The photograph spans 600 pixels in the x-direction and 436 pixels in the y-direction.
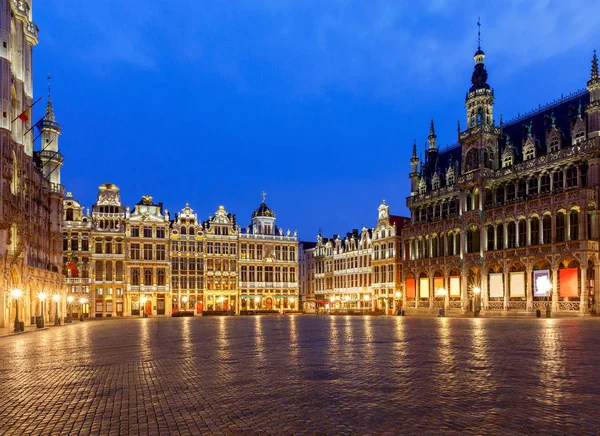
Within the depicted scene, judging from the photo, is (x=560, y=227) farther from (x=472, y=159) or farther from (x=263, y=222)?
(x=263, y=222)

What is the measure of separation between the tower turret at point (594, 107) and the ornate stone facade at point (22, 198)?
5053 cm

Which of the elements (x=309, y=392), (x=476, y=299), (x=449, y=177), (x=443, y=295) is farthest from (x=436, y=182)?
(x=309, y=392)

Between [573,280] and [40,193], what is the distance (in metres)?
52.0

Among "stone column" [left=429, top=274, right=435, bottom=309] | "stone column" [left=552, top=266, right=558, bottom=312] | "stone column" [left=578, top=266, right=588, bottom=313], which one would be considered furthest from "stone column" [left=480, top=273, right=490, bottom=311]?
"stone column" [left=578, top=266, right=588, bottom=313]

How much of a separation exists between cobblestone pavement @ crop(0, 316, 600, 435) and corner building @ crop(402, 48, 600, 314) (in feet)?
140

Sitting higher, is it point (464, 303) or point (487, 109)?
point (487, 109)

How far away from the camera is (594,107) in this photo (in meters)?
61.9

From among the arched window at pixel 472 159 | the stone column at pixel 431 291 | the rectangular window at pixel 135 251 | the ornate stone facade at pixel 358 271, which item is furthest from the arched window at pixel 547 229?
the rectangular window at pixel 135 251

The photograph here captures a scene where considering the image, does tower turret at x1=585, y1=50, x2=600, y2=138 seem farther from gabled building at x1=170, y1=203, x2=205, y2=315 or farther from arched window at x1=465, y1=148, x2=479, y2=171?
gabled building at x1=170, y1=203, x2=205, y2=315

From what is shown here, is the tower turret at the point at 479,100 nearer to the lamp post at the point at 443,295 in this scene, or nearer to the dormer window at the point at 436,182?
the dormer window at the point at 436,182

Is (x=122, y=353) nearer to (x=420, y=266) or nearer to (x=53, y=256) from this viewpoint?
(x=53, y=256)

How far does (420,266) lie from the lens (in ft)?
281

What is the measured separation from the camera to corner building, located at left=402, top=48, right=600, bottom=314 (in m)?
61.3

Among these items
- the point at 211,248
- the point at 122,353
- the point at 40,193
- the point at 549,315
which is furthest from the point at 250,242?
the point at 122,353
